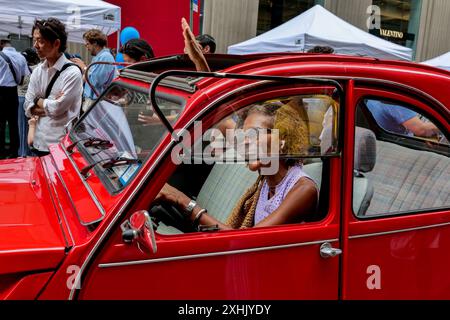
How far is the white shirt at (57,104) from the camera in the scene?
3697mm

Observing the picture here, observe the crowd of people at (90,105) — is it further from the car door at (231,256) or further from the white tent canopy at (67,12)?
the white tent canopy at (67,12)

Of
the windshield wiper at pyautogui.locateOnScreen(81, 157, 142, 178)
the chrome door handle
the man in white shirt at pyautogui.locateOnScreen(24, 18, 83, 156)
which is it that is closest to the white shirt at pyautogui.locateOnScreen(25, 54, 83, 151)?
the man in white shirt at pyautogui.locateOnScreen(24, 18, 83, 156)

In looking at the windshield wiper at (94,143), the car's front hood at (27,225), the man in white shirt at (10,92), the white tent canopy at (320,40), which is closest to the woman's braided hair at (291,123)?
the windshield wiper at (94,143)

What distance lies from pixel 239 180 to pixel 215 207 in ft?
0.67

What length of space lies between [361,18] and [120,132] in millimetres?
13484

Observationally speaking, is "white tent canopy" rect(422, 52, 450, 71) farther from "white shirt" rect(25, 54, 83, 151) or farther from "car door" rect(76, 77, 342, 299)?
"car door" rect(76, 77, 342, 299)

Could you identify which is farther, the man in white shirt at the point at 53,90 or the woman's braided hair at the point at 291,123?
the man in white shirt at the point at 53,90

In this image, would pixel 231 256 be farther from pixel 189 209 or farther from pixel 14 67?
pixel 14 67

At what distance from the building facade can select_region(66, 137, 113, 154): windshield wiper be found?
10.1 metres

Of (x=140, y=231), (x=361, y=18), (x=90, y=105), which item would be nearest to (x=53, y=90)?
(x=90, y=105)

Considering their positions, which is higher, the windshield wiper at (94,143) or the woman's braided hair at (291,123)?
the woman's braided hair at (291,123)

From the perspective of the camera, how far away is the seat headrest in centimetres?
204

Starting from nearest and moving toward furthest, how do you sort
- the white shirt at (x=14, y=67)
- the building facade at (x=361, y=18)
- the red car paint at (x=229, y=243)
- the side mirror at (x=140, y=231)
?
the side mirror at (x=140, y=231) → the red car paint at (x=229, y=243) → the white shirt at (x=14, y=67) → the building facade at (x=361, y=18)

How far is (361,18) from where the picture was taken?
14.2m
